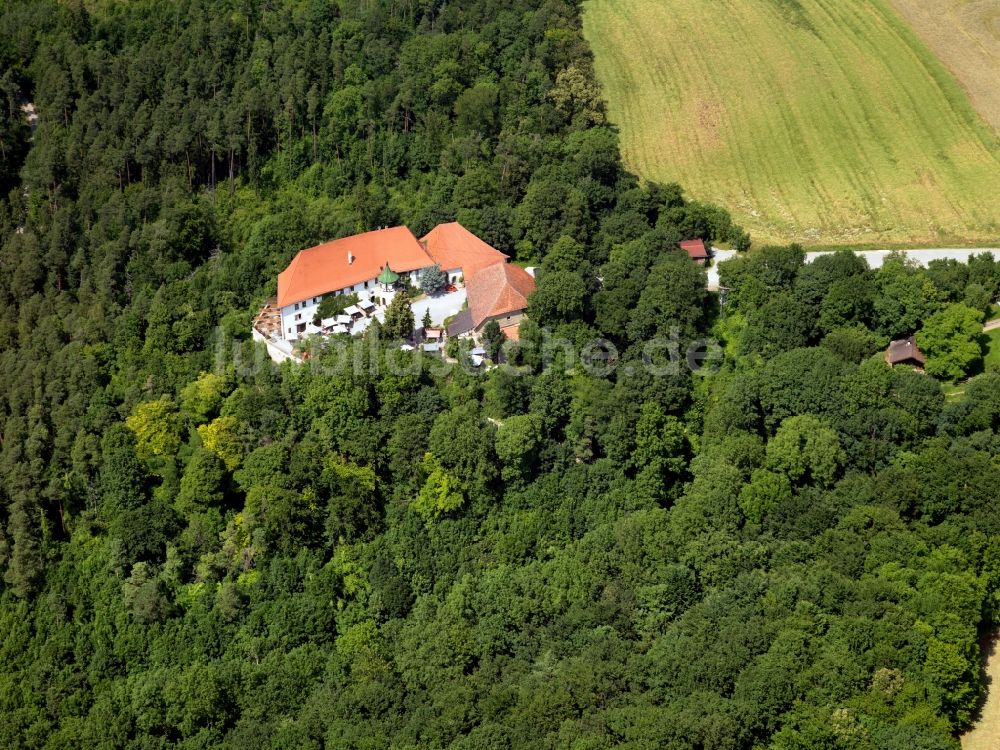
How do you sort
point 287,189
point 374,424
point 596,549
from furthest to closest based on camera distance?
1. point 287,189
2. point 374,424
3. point 596,549

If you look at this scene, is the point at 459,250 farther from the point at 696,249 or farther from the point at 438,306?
the point at 696,249

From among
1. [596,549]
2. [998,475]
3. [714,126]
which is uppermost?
[714,126]

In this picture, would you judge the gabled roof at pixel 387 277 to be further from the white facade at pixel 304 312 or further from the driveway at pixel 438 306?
the driveway at pixel 438 306

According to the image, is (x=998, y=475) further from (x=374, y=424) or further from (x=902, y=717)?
(x=374, y=424)

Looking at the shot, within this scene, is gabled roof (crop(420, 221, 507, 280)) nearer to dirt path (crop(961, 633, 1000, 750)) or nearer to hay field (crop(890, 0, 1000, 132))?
dirt path (crop(961, 633, 1000, 750))

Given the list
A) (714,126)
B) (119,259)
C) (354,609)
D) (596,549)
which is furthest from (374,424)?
(714,126)

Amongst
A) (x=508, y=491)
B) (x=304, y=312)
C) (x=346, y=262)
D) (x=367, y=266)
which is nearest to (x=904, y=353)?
(x=508, y=491)
